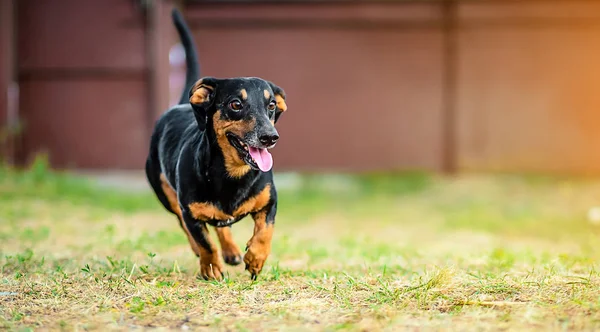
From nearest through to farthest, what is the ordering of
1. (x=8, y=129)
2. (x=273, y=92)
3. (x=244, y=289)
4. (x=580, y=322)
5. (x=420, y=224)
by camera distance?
(x=580, y=322) → (x=244, y=289) → (x=273, y=92) → (x=420, y=224) → (x=8, y=129)

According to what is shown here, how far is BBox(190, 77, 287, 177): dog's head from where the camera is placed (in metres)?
4.03

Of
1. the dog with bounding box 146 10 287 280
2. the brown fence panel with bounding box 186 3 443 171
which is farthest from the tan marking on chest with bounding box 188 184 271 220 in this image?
the brown fence panel with bounding box 186 3 443 171

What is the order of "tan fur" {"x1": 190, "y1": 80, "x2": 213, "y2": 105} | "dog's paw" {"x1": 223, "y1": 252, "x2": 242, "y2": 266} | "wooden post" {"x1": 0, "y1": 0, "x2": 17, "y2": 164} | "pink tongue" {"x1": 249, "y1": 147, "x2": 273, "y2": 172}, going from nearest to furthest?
"pink tongue" {"x1": 249, "y1": 147, "x2": 273, "y2": 172}, "tan fur" {"x1": 190, "y1": 80, "x2": 213, "y2": 105}, "dog's paw" {"x1": 223, "y1": 252, "x2": 242, "y2": 266}, "wooden post" {"x1": 0, "y1": 0, "x2": 17, "y2": 164}

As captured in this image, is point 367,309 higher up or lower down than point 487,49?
lower down

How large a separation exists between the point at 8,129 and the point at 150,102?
7.51 ft

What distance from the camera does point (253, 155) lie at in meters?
4.06

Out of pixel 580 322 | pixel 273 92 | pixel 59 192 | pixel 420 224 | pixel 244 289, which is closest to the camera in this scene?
pixel 580 322

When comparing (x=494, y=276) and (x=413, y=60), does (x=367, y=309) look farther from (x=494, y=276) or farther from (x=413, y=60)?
(x=413, y=60)

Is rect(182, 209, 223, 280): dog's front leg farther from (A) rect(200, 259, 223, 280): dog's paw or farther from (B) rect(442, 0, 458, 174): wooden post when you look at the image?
(B) rect(442, 0, 458, 174): wooden post

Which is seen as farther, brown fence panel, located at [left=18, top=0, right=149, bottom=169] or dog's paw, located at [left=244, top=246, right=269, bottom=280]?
brown fence panel, located at [left=18, top=0, right=149, bottom=169]

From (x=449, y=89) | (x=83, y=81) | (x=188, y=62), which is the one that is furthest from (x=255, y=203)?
(x=83, y=81)

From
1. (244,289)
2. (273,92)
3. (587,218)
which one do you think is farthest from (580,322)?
(587,218)

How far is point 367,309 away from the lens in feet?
11.6

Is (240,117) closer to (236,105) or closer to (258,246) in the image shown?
(236,105)
